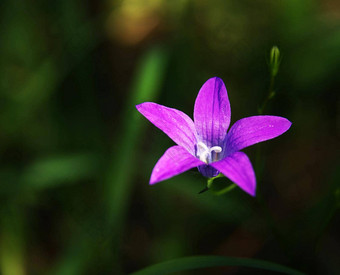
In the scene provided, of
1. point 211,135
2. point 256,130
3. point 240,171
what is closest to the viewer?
point 240,171

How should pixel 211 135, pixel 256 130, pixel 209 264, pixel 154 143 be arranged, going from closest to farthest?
pixel 256 130, pixel 209 264, pixel 211 135, pixel 154 143

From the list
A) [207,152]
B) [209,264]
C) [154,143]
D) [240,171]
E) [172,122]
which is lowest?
[209,264]

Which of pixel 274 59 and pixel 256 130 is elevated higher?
pixel 274 59

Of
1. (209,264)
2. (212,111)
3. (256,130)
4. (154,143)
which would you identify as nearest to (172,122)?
(212,111)

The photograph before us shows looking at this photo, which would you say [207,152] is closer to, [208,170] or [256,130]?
[208,170]

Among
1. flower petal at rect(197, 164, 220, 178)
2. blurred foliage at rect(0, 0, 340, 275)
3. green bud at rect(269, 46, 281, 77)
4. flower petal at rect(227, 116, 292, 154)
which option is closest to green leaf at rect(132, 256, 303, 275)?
flower petal at rect(197, 164, 220, 178)

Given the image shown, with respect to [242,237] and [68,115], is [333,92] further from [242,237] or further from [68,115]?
[68,115]

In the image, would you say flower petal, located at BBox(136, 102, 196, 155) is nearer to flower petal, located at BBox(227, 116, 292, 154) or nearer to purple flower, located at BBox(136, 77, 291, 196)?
purple flower, located at BBox(136, 77, 291, 196)
